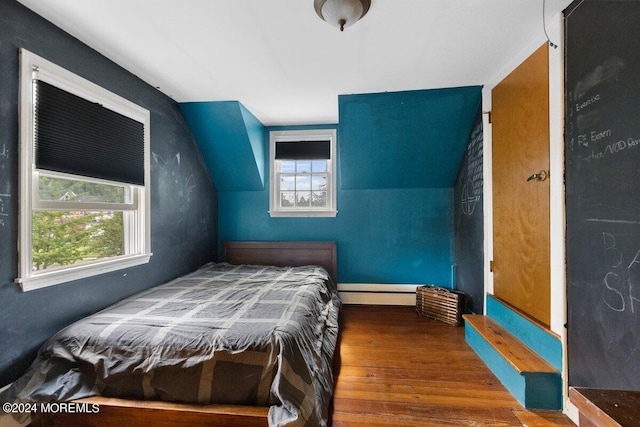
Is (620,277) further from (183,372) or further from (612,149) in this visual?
(183,372)

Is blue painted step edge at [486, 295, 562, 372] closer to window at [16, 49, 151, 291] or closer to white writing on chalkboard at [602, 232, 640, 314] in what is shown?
white writing on chalkboard at [602, 232, 640, 314]

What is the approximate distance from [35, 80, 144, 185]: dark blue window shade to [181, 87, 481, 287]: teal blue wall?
2.92 ft

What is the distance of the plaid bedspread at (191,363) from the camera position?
1268mm

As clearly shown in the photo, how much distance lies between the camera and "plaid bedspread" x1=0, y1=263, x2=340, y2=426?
1268mm

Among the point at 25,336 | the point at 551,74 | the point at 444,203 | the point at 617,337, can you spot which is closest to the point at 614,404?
the point at 617,337

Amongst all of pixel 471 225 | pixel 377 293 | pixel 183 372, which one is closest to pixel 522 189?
pixel 471 225

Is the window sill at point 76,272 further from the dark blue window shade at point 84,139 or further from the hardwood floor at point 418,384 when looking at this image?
the hardwood floor at point 418,384

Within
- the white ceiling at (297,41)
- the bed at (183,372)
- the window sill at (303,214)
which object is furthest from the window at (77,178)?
the window sill at (303,214)

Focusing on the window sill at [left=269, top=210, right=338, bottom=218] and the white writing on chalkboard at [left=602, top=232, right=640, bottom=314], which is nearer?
the white writing on chalkboard at [left=602, top=232, right=640, bottom=314]

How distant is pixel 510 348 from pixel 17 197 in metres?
3.06

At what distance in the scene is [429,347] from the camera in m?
2.15

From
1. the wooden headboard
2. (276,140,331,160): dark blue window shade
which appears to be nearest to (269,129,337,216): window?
(276,140,331,160): dark blue window shade

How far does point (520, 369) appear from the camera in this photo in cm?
150

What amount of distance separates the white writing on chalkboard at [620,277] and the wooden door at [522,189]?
436mm
